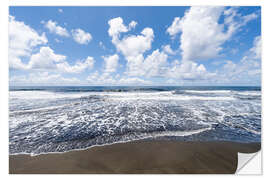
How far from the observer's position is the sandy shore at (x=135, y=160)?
234 centimetres

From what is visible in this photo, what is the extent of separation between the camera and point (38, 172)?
7.71ft

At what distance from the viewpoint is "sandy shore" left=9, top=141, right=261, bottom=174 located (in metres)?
2.34

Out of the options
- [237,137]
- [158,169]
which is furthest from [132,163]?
[237,137]

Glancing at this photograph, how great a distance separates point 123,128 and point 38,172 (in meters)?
2.52

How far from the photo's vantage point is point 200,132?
11.9ft

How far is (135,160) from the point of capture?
Answer: 97.3 inches
